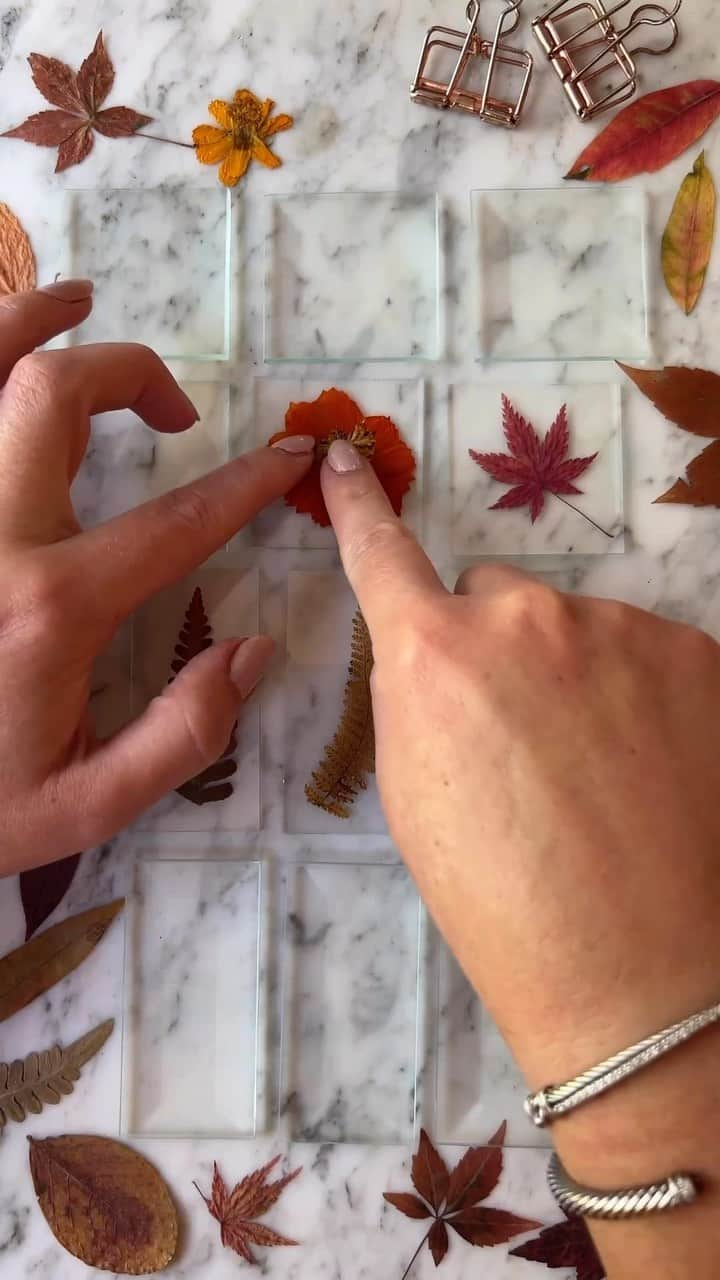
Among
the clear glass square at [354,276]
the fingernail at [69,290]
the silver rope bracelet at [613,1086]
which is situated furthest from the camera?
the clear glass square at [354,276]

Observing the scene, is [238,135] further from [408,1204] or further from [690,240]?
[408,1204]

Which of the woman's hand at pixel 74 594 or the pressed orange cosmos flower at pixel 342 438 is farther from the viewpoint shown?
the pressed orange cosmos flower at pixel 342 438

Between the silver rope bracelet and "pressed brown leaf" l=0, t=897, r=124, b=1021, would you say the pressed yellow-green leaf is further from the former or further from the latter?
"pressed brown leaf" l=0, t=897, r=124, b=1021

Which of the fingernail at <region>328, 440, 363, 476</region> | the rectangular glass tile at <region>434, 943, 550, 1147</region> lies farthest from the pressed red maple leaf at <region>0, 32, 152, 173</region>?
the rectangular glass tile at <region>434, 943, 550, 1147</region>

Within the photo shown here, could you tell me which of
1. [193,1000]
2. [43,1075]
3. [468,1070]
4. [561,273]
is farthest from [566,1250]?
[561,273]

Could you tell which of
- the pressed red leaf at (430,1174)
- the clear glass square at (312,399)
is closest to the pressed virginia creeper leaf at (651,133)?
the clear glass square at (312,399)

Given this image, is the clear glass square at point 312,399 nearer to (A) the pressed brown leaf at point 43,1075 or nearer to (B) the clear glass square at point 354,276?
(B) the clear glass square at point 354,276
